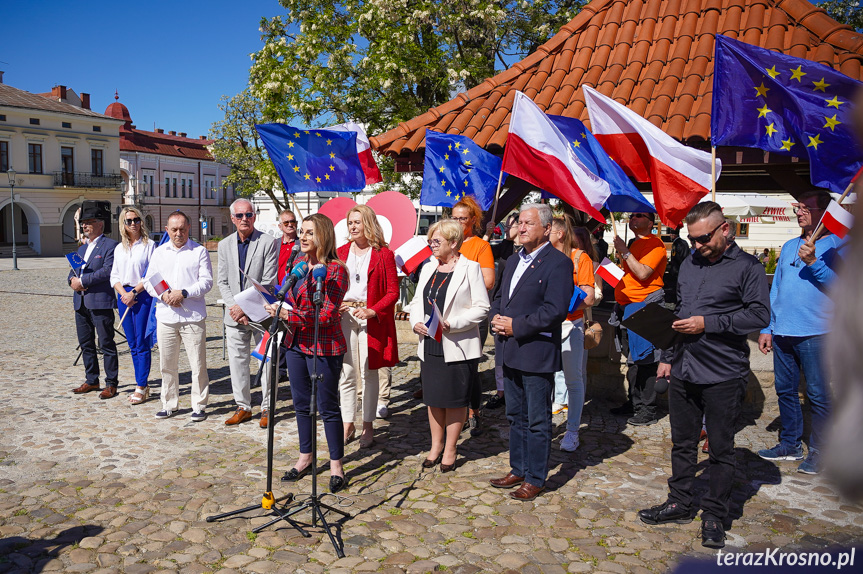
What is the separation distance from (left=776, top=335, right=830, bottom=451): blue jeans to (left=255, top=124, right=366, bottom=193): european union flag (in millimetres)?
4937

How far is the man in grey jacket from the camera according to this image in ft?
21.1

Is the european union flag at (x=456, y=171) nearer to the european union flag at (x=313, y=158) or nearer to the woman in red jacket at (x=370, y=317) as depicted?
the european union flag at (x=313, y=158)

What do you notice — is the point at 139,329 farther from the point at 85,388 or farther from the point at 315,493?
the point at 315,493

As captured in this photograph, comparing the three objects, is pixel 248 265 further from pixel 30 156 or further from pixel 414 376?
pixel 30 156

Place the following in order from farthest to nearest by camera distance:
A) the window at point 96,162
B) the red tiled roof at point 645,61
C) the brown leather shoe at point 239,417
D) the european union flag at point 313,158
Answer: the window at point 96,162
the european union flag at point 313,158
the red tiled roof at point 645,61
the brown leather shoe at point 239,417

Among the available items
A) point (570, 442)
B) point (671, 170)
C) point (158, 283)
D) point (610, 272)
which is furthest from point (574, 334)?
point (158, 283)

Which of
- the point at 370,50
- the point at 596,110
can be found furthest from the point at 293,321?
the point at 370,50

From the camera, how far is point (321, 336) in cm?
479

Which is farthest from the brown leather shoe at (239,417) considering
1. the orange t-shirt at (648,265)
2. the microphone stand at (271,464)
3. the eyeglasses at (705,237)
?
the eyeglasses at (705,237)

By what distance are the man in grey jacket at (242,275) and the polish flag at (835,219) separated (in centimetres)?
480

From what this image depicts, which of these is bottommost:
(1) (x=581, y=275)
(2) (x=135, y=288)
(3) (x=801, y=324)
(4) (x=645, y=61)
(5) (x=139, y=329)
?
(5) (x=139, y=329)

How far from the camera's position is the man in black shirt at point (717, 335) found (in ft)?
13.2

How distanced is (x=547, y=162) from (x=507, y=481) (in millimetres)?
2881

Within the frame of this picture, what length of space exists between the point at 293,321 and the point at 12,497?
227 cm
